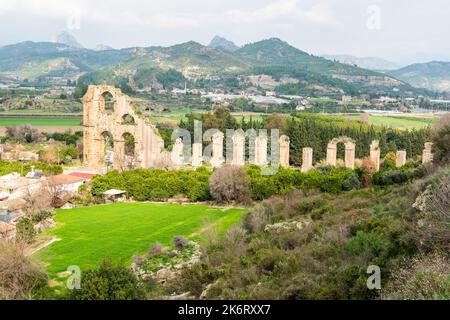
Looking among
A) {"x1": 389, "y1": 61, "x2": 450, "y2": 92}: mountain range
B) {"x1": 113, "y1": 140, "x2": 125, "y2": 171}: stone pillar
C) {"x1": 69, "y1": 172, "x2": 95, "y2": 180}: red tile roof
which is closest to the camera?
{"x1": 69, "y1": 172, "x2": 95, "y2": 180}: red tile roof

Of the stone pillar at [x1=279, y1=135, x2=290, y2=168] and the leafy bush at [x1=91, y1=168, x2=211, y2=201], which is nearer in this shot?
the leafy bush at [x1=91, y1=168, x2=211, y2=201]

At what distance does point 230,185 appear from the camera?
90.5ft

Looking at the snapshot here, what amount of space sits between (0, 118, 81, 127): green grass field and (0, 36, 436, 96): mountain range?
140ft

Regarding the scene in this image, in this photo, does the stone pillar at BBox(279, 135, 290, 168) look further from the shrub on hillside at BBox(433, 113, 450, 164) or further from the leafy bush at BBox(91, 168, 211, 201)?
the shrub on hillside at BBox(433, 113, 450, 164)

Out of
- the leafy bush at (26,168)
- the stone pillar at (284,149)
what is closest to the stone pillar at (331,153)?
the stone pillar at (284,149)

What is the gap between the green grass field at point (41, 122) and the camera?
62.7 m

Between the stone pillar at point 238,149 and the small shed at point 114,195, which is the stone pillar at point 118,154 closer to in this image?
the small shed at point 114,195

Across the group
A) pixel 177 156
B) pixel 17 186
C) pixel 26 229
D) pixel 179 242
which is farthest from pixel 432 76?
pixel 26 229

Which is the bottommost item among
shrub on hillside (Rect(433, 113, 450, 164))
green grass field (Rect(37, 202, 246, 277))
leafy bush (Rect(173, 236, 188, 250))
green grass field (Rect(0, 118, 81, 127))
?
green grass field (Rect(37, 202, 246, 277))

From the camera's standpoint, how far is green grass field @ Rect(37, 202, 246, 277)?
18.8 metres

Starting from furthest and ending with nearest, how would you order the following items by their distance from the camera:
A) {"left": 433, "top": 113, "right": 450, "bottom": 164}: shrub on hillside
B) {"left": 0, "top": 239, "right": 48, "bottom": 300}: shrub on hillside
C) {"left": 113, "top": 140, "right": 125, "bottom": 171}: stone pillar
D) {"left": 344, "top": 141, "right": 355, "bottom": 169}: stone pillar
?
1. {"left": 113, "top": 140, "right": 125, "bottom": 171}: stone pillar
2. {"left": 344, "top": 141, "right": 355, "bottom": 169}: stone pillar
3. {"left": 433, "top": 113, "right": 450, "bottom": 164}: shrub on hillside
4. {"left": 0, "top": 239, "right": 48, "bottom": 300}: shrub on hillside

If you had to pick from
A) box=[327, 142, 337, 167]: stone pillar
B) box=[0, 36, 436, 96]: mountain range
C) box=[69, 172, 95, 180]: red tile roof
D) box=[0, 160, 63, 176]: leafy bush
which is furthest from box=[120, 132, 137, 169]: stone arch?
box=[0, 36, 436, 96]: mountain range
